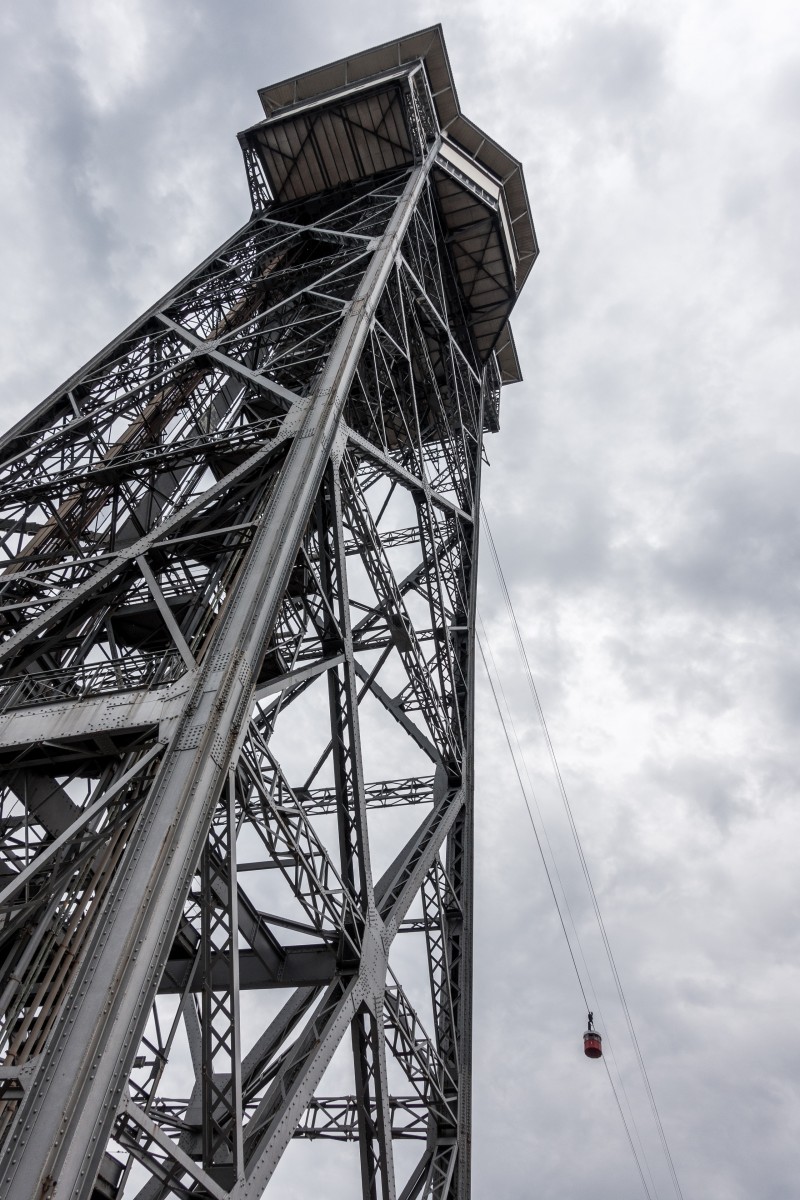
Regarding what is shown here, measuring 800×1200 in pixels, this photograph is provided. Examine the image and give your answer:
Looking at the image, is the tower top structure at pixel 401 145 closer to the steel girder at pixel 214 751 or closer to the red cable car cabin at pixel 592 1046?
the steel girder at pixel 214 751

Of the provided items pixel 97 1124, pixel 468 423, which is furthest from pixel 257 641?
pixel 468 423

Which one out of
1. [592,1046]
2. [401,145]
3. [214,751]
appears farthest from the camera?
[401,145]

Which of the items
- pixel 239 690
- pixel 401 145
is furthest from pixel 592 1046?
pixel 401 145

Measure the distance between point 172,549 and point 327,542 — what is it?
186cm

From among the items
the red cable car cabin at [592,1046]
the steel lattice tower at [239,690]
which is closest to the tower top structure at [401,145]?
the steel lattice tower at [239,690]

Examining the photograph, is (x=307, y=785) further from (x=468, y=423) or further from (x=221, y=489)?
(x=468, y=423)

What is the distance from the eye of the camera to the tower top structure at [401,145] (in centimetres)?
2105

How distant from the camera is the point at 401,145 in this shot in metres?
21.2

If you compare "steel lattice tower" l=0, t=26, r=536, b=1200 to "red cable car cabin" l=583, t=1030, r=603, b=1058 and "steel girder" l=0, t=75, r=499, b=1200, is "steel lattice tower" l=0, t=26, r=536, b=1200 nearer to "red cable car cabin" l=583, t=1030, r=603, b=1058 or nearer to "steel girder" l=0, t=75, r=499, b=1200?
"steel girder" l=0, t=75, r=499, b=1200

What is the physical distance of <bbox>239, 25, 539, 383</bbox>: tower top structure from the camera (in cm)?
2105

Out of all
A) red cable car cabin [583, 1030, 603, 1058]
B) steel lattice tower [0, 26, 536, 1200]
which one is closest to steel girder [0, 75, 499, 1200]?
steel lattice tower [0, 26, 536, 1200]

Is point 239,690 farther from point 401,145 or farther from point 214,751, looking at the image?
point 401,145

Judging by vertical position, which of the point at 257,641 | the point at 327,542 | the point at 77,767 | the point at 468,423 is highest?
the point at 468,423

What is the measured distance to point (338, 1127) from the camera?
36.5 ft
